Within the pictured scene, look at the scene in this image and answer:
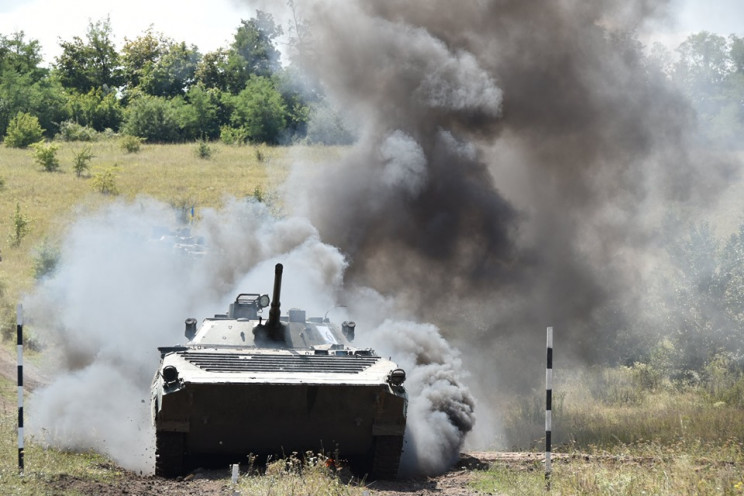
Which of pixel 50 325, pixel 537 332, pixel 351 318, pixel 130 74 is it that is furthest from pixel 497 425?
pixel 130 74

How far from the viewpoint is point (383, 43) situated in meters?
22.8

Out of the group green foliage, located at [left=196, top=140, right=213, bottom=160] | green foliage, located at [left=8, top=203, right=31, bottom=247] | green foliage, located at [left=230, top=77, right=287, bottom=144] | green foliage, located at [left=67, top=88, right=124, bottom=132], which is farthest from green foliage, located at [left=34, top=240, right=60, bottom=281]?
green foliage, located at [left=67, top=88, right=124, bottom=132]

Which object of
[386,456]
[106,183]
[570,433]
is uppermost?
[106,183]

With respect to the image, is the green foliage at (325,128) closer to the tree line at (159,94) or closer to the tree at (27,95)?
the tree line at (159,94)

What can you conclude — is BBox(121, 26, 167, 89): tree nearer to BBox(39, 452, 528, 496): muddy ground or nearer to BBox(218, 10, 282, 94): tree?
BBox(218, 10, 282, 94): tree

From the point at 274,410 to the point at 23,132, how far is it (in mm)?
44900

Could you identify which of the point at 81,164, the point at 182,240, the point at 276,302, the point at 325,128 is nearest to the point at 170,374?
the point at 276,302

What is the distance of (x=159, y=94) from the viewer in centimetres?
6469

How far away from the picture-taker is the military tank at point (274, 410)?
10930mm

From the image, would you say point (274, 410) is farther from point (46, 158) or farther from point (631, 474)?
→ point (46, 158)

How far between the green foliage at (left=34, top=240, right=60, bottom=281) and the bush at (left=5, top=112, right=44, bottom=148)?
2651 centimetres

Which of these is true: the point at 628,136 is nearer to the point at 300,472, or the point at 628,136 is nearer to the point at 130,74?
the point at 300,472

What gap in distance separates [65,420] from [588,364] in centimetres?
1180

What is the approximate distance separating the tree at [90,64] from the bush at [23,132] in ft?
49.0
